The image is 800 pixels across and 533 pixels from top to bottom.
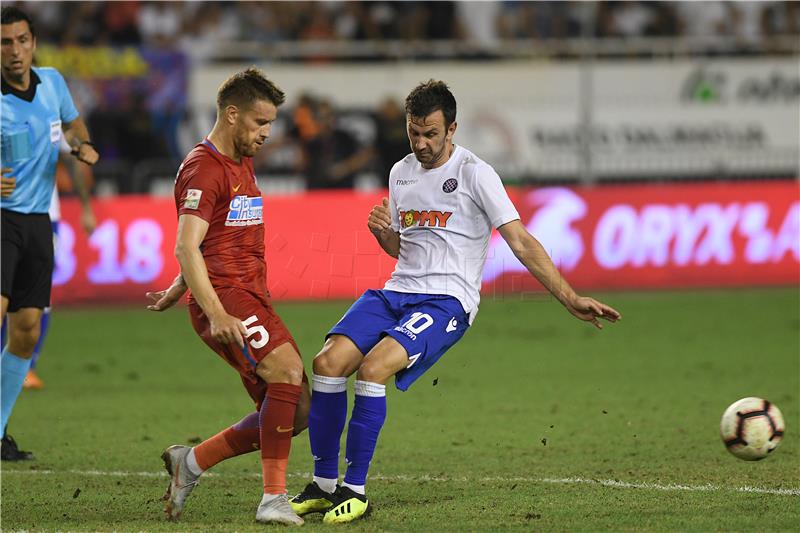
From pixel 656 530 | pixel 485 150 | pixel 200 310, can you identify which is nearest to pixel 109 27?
pixel 485 150

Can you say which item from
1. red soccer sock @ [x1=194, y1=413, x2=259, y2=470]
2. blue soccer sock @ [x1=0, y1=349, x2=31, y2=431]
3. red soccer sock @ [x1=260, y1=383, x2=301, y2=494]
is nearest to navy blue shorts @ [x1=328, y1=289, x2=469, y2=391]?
red soccer sock @ [x1=260, y1=383, x2=301, y2=494]

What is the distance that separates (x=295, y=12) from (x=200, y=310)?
1504 centimetres

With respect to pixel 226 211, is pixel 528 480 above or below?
below

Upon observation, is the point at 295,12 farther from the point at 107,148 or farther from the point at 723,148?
the point at 723,148

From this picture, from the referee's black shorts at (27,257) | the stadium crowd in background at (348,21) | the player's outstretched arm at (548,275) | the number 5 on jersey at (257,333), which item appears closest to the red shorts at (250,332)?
the number 5 on jersey at (257,333)

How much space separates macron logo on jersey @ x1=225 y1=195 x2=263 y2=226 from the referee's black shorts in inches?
83.5

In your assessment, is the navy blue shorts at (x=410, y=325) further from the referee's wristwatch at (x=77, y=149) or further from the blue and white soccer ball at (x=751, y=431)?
the referee's wristwatch at (x=77, y=149)

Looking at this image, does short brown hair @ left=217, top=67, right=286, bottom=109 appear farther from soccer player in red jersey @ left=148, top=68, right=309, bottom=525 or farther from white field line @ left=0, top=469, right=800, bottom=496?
white field line @ left=0, top=469, right=800, bottom=496

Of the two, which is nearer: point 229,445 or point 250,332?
point 250,332

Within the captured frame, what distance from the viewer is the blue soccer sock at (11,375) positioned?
7.96 m

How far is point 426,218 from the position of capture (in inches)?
267

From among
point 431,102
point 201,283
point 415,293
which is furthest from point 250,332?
point 431,102

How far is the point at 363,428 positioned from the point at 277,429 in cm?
43

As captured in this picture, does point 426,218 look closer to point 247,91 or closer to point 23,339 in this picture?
point 247,91
